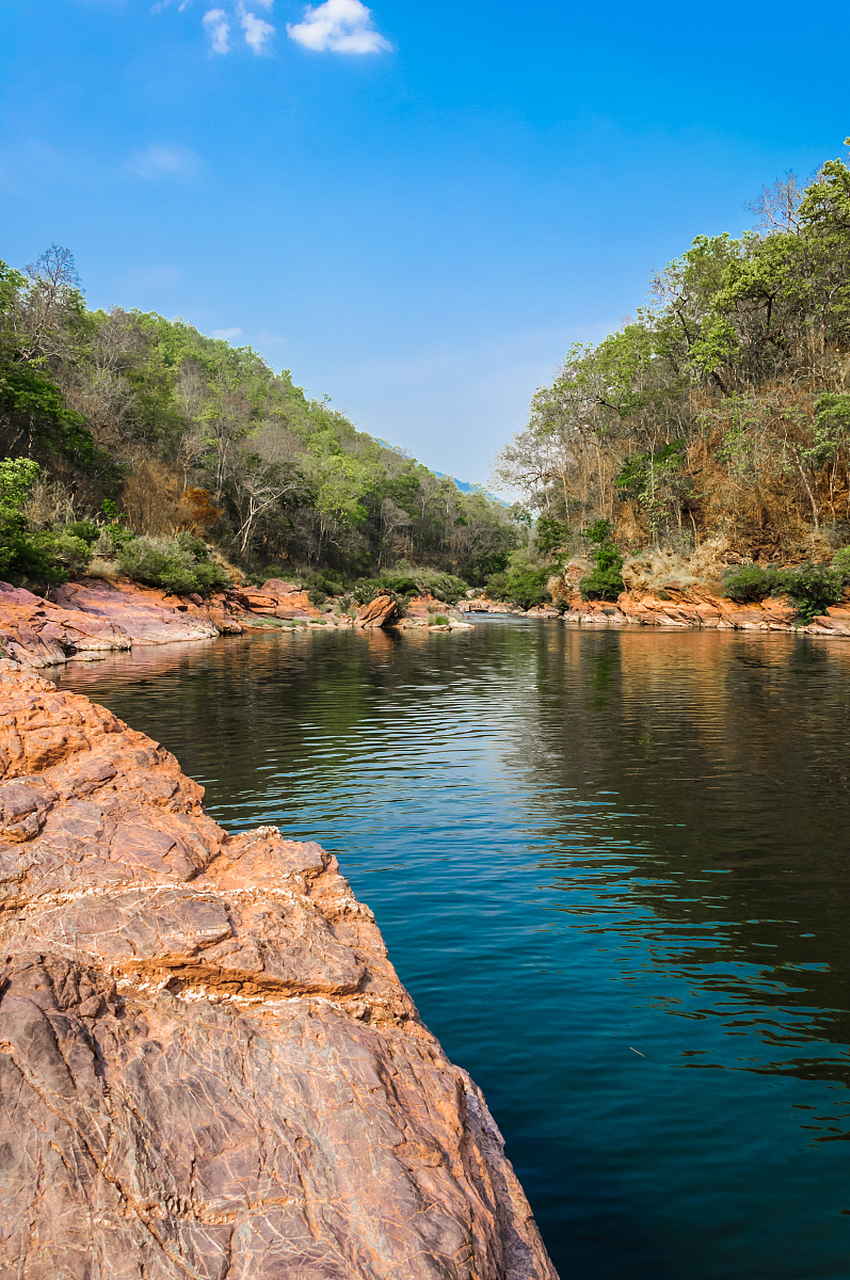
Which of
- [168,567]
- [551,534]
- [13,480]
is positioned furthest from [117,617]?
[551,534]

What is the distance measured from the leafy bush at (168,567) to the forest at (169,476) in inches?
7.9

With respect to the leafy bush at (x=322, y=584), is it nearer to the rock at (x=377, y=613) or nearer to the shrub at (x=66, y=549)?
the rock at (x=377, y=613)

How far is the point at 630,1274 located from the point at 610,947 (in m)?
3.00

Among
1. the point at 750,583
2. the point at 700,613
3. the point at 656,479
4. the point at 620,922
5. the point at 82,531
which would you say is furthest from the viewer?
the point at 656,479

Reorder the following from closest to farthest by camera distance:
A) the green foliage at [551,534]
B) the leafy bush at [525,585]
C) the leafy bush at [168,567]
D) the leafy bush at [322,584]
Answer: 1. the leafy bush at [168,567]
2. the leafy bush at [322,584]
3. the leafy bush at [525,585]
4. the green foliage at [551,534]

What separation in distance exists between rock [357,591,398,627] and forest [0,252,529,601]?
9.42 m

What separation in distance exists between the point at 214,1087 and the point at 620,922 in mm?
4903

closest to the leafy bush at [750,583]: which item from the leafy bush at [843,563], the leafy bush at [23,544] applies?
the leafy bush at [843,563]

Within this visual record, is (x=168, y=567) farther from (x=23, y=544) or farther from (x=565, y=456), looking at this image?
(x=565, y=456)

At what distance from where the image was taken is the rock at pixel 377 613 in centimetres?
4712

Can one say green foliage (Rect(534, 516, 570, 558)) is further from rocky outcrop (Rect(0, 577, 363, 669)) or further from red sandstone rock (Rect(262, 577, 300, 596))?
rocky outcrop (Rect(0, 577, 363, 669))

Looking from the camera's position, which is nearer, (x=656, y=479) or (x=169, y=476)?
(x=169, y=476)

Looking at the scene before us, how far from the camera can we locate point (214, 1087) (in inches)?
90.4

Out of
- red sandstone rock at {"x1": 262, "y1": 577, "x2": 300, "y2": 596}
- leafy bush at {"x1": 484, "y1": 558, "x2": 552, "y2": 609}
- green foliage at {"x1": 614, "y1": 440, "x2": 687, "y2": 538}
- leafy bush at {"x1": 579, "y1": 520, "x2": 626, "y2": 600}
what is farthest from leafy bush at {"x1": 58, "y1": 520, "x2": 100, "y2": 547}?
leafy bush at {"x1": 484, "y1": 558, "x2": 552, "y2": 609}
